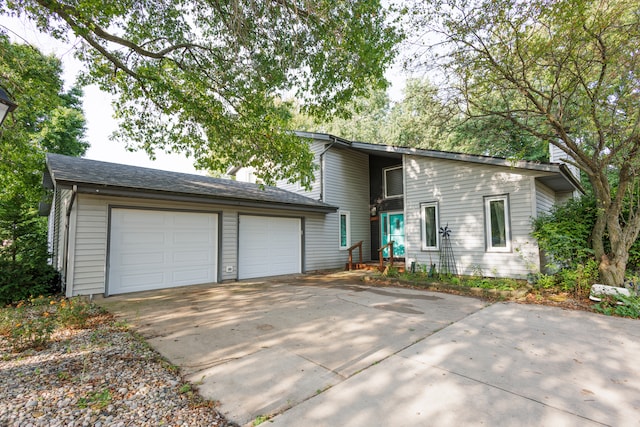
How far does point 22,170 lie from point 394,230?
12.3m

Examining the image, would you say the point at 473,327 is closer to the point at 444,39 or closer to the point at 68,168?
the point at 444,39

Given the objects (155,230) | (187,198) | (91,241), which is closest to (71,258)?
(91,241)

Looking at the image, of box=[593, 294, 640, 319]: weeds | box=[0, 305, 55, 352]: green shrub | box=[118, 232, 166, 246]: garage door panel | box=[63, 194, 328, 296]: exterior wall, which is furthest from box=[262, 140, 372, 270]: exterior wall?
box=[593, 294, 640, 319]: weeds

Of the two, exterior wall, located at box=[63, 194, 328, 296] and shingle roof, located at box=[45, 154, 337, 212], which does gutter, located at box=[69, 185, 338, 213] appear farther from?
exterior wall, located at box=[63, 194, 328, 296]

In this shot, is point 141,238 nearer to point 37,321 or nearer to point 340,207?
point 37,321

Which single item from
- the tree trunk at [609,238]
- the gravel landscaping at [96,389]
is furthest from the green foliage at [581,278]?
the gravel landscaping at [96,389]

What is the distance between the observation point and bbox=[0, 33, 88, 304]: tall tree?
6.01 metres

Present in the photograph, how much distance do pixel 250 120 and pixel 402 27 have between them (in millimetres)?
3961

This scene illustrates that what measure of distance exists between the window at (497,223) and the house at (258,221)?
0.08 ft

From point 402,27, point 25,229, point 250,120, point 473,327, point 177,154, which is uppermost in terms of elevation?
point 402,27

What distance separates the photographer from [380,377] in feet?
8.86

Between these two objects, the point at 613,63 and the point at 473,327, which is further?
the point at 613,63

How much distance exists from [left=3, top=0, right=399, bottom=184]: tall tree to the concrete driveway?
4.08 metres

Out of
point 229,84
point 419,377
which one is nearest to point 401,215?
point 229,84
